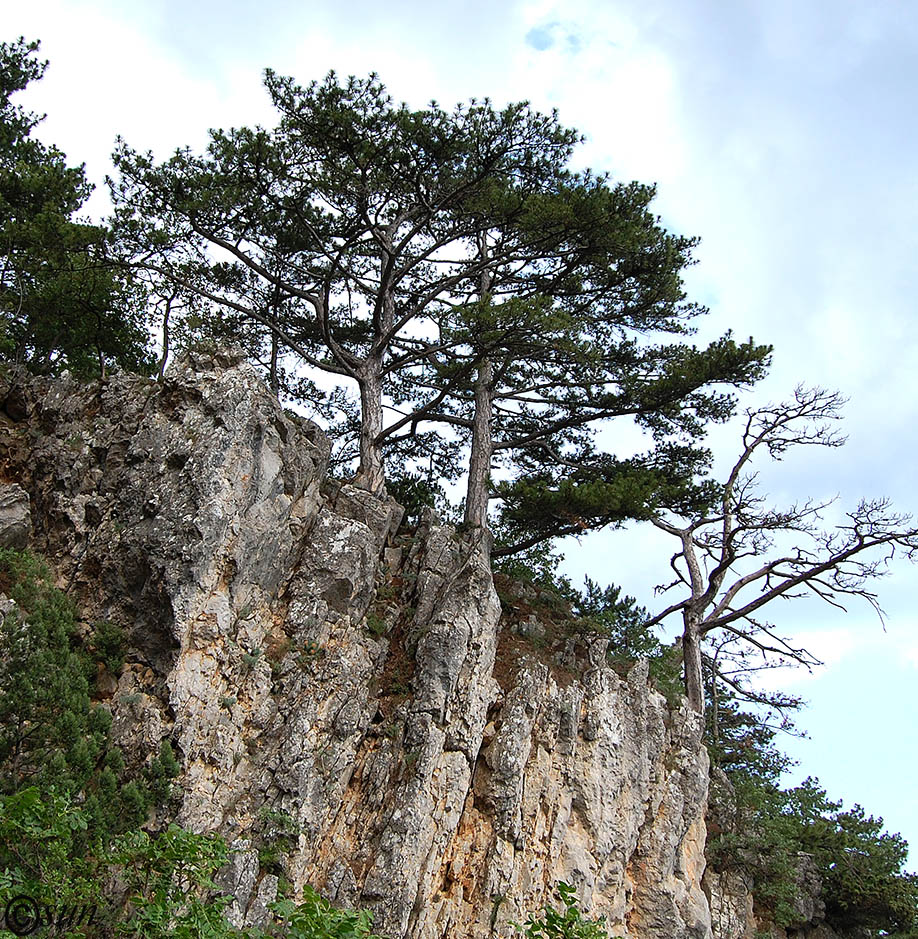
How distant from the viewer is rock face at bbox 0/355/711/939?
1062 cm

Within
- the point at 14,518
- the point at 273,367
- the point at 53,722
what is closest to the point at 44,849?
the point at 53,722

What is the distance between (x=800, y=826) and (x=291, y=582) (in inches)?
482

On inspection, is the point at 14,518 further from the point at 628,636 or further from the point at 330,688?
the point at 628,636

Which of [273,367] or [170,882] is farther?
[273,367]

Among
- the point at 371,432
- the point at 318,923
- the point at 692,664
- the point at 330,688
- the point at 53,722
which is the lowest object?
the point at 318,923

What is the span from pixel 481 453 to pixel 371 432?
7.96 feet

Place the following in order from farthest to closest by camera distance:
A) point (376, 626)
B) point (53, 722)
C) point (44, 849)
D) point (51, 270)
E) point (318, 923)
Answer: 1. point (51, 270)
2. point (376, 626)
3. point (53, 722)
4. point (44, 849)
5. point (318, 923)

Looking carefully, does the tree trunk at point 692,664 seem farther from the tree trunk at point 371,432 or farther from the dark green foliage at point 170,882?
the dark green foliage at point 170,882

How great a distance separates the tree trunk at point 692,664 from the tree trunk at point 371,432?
26.6ft

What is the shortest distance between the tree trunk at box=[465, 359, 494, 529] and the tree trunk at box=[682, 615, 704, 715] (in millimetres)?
5988

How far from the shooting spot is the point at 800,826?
1775 centimetres

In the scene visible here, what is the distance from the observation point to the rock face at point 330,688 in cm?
1062

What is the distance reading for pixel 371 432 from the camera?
1759 cm

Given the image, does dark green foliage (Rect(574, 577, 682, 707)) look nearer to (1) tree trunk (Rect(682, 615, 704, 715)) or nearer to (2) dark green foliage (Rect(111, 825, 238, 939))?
(1) tree trunk (Rect(682, 615, 704, 715))
